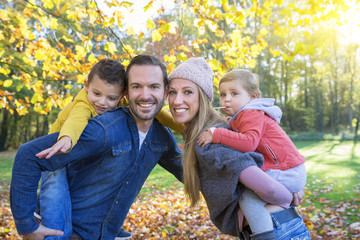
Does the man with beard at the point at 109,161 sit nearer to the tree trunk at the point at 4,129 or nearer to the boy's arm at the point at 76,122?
the boy's arm at the point at 76,122

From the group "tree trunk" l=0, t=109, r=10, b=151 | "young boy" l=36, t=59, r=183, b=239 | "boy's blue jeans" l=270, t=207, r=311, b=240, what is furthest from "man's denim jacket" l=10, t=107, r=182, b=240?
"tree trunk" l=0, t=109, r=10, b=151

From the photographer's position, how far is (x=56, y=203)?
2.47m

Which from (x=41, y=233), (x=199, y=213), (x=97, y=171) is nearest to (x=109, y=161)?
(x=97, y=171)

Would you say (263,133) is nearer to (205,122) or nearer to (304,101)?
(205,122)

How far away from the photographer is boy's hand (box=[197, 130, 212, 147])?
8.14ft

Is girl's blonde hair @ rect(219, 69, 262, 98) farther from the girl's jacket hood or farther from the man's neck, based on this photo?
the man's neck

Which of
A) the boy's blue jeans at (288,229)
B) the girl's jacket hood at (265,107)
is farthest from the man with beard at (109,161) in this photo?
the boy's blue jeans at (288,229)

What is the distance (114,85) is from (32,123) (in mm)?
35639

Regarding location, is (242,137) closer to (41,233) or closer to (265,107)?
(265,107)

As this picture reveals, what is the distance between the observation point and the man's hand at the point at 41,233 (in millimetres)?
2351

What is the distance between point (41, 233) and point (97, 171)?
638mm

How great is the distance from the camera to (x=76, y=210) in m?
2.66

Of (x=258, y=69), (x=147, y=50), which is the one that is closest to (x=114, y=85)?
(x=147, y=50)

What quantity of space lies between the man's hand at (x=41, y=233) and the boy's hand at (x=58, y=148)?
609 millimetres
